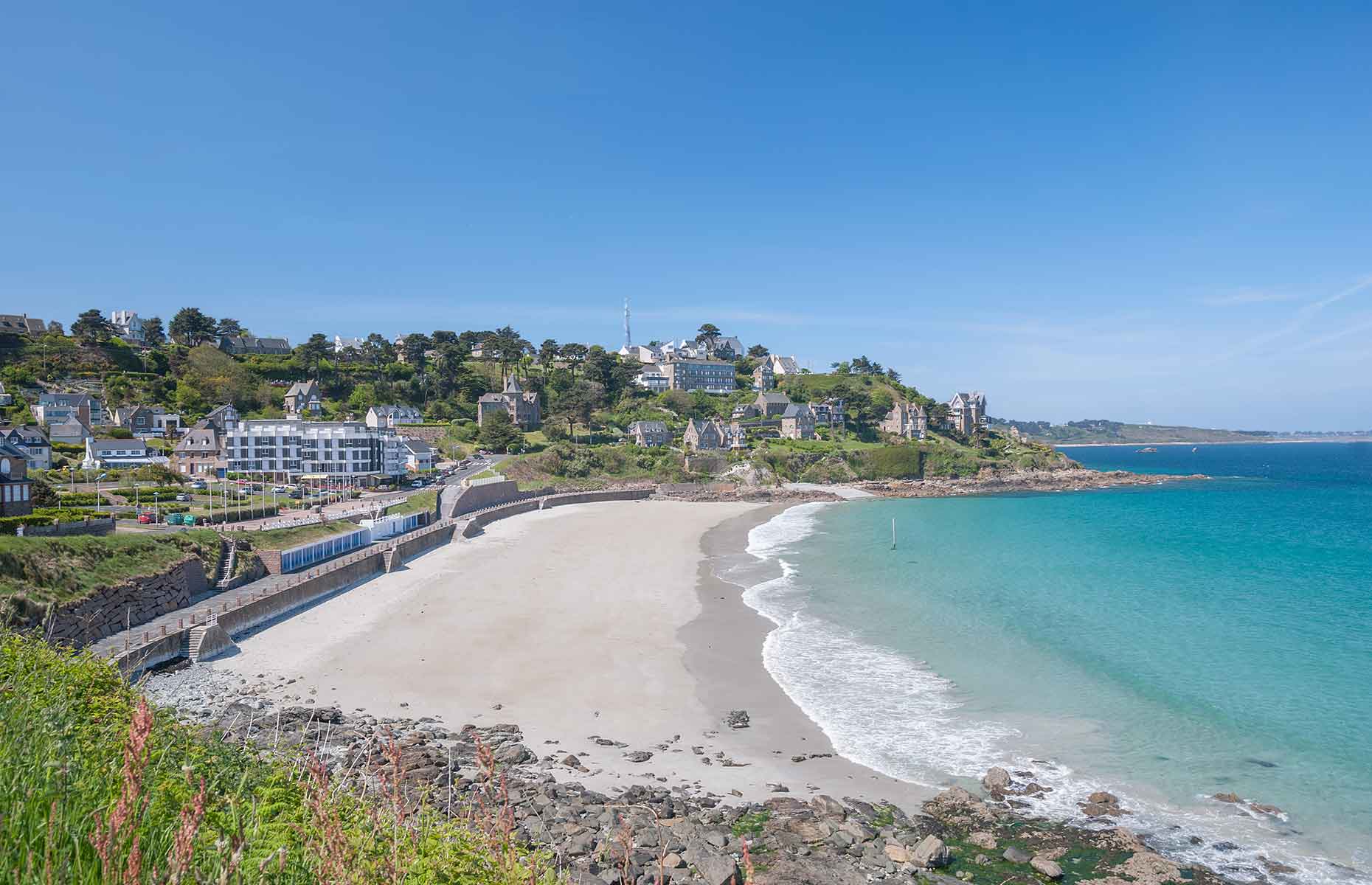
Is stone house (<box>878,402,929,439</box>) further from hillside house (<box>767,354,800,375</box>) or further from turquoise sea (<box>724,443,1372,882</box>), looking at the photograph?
turquoise sea (<box>724,443,1372,882</box>)

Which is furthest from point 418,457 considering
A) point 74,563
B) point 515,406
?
point 74,563

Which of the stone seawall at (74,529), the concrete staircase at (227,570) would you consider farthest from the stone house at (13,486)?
the concrete staircase at (227,570)

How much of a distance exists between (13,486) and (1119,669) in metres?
39.9

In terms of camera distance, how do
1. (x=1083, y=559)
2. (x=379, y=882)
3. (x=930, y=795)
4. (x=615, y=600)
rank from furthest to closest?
1. (x=1083, y=559)
2. (x=615, y=600)
3. (x=930, y=795)
4. (x=379, y=882)

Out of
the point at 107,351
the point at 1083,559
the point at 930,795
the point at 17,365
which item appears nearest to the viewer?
the point at 930,795

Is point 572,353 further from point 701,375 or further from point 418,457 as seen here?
point 418,457

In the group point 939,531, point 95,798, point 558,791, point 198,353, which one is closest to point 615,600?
point 558,791

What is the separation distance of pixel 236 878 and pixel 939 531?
54.5m

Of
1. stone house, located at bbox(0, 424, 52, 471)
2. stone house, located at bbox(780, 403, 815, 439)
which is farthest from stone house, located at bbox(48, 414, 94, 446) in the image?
stone house, located at bbox(780, 403, 815, 439)

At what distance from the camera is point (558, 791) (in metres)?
14.1

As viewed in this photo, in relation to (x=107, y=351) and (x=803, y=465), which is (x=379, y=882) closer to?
(x=803, y=465)

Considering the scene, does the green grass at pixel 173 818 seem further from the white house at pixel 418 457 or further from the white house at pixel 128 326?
the white house at pixel 128 326

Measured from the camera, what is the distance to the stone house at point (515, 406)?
283 ft

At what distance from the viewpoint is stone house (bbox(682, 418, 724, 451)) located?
91.8 metres
